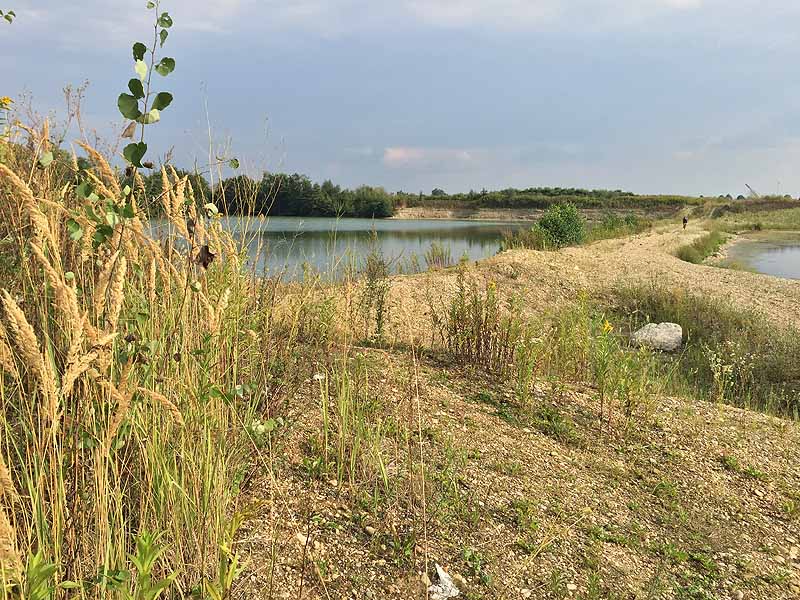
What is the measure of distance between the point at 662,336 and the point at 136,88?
25.5ft

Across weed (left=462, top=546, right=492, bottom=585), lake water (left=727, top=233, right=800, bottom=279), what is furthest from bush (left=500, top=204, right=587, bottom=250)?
weed (left=462, top=546, right=492, bottom=585)

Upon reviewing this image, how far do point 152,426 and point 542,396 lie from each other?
9.24ft

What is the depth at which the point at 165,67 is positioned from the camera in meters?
1.36

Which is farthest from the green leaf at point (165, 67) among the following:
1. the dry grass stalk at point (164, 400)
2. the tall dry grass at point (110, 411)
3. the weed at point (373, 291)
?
the weed at point (373, 291)

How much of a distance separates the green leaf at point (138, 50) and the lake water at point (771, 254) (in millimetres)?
16397

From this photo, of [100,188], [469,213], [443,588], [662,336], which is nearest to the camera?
[100,188]

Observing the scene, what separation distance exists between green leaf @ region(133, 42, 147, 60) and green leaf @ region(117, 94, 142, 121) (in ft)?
0.30

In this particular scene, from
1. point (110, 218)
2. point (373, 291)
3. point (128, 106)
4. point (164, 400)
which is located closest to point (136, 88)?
point (128, 106)

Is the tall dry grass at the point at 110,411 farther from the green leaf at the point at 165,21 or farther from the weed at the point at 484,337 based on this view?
the weed at the point at 484,337

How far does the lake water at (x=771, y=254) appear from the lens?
15641 mm

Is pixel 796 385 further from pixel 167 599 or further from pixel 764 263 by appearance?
pixel 764 263

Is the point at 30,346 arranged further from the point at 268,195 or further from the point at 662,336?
the point at 662,336

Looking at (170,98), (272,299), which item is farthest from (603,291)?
(170,98)

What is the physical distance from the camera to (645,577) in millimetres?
2352
